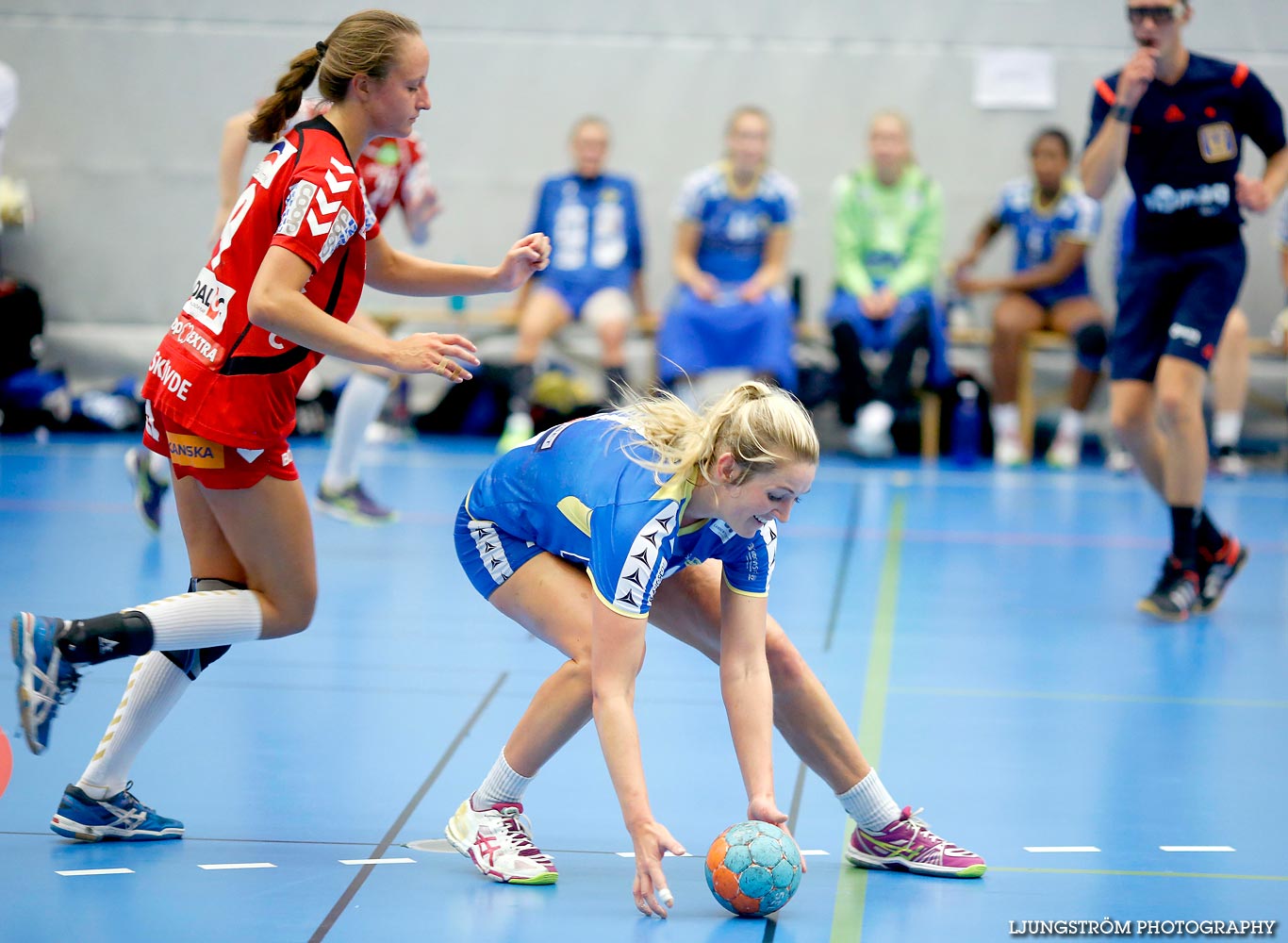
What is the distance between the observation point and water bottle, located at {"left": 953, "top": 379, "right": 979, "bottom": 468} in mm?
9688

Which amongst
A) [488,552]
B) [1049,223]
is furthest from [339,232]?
[1049,223]

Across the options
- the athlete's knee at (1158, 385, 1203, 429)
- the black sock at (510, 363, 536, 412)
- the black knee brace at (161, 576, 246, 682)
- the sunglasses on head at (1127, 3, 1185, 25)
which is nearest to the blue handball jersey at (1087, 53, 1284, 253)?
the sunglasses on head at (1127, 3, 1185, 25)

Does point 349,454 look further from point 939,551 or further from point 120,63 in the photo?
point 120,63

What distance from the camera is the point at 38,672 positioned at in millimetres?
3096

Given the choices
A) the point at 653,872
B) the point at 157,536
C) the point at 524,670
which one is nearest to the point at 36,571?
the point at 157,536

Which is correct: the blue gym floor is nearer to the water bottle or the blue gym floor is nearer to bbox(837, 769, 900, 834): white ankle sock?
bbox(837, 769, 900, 834): white ankle sock

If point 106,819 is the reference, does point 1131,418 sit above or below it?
above

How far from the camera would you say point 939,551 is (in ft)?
22.6

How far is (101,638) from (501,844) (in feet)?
2.89

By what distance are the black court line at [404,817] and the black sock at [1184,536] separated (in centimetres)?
249

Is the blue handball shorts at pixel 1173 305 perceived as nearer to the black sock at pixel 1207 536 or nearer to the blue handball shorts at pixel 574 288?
Answer: the black sock at pixel 1207 536

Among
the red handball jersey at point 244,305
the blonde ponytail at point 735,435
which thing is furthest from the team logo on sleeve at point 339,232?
the blonde ponytail at point 735,435

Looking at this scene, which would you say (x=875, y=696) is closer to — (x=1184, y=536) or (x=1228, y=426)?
(x=1184, y=536)

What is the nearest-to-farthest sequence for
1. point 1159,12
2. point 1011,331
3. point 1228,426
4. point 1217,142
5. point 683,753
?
1. point 683,753
2. point 1159,12
3. point 1217,142
4. point 1228,426
5. point 1011,331
